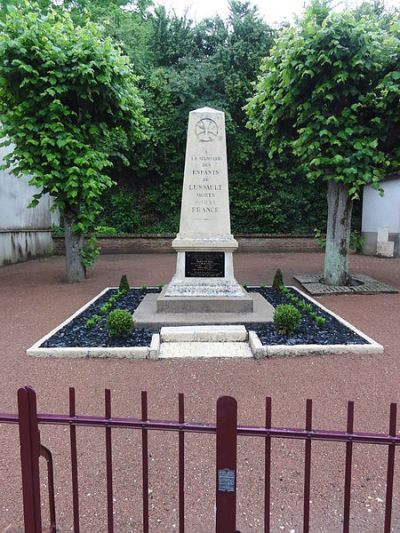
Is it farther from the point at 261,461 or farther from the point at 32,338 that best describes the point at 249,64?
the point at 261,461

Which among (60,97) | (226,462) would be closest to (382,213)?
(60,97)

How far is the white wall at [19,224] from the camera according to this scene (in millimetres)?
14156

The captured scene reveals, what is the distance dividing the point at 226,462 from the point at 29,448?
0.87m

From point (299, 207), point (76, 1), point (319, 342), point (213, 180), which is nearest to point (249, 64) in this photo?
point (299, 207)

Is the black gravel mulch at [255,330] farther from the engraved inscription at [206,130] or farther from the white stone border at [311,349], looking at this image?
the engraved inscription at [206,130]

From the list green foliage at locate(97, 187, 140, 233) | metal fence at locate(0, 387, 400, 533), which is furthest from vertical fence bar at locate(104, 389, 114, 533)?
green foliage at locate(97, 187, 140, 233)

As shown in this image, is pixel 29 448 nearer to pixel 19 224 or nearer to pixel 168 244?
pixel 19 224

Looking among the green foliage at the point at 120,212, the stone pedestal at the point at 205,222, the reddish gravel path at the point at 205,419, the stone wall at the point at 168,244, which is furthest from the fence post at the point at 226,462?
the green foliage at the point at 120,212

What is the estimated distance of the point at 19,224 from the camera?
50.6 feet

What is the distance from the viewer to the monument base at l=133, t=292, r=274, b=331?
5844mm

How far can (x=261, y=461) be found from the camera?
2748 millimetres

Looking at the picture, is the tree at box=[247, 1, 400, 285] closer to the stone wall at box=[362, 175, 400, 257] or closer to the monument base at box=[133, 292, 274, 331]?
the monument base at box=[133, 292, 274, 331]

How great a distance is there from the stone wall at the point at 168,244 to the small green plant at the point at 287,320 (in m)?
13.6

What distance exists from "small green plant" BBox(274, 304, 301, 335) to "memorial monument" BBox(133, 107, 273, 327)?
85 cm
